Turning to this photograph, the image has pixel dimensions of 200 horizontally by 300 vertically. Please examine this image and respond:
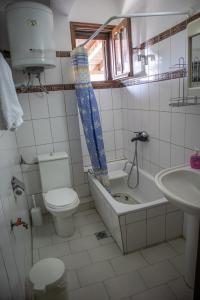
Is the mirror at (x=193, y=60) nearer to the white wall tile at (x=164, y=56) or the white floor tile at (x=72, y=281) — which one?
the white wall tile at (x=164, y=56)

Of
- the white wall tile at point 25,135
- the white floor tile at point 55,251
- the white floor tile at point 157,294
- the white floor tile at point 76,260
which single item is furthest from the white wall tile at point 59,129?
the white floor tile at point 157,294

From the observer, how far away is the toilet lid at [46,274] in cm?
140

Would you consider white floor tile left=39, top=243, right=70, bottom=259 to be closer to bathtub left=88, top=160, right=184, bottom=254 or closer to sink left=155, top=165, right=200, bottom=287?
bathtub left=88, top=160, right=184, bottom=254

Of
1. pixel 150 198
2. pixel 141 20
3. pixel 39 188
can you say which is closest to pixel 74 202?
pixel 39 188

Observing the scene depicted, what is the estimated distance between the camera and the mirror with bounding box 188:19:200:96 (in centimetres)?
146

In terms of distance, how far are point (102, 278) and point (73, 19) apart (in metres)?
2.76

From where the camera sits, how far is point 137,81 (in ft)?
8.45

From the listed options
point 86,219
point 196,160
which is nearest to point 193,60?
point 196,160

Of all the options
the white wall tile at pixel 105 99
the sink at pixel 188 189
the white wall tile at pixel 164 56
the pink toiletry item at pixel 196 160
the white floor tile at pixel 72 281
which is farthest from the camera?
the white wall tile at pixel 105 99

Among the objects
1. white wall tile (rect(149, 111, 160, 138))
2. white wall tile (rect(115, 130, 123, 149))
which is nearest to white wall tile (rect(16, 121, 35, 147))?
white wall tile (rect(115, 130, 123, 149))

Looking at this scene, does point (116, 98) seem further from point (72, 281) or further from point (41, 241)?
point (72, 281)

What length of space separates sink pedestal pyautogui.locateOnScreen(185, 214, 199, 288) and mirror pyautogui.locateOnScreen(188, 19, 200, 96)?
932 mm

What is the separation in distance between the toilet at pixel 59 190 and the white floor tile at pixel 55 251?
16cm

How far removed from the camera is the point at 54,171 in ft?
8.39
